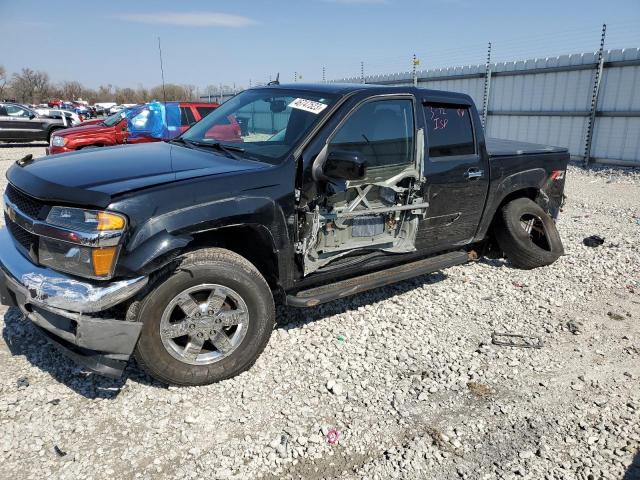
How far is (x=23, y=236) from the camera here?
2963 millimetres

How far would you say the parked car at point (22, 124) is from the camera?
1688 cm

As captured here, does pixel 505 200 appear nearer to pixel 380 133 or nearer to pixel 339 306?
pixel 380 133

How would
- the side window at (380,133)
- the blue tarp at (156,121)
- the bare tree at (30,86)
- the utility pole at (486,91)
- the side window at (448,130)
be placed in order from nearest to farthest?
the side window at (380,133) → the side window at (448,130) → the blue tarp at (156,121) → the utility pole at (486,91) → the bare tree at (30,86)

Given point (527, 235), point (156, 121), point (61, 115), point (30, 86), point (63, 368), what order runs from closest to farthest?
point (63, 368) → point (527, 235) → point (156, 121) → point (61, 115) → point (30, 86)

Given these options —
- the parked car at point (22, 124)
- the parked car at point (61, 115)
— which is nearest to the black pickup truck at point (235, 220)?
the parked car at point (22, 124)

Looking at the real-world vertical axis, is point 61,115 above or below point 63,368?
above

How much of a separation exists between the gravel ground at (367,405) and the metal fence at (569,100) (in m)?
9.58

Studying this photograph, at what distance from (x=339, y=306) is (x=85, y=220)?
2315mm

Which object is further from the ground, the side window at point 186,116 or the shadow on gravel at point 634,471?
the side window at point 186,116

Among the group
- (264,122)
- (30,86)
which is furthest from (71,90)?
(264,122)

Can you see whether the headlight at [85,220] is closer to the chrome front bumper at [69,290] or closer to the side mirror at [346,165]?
the chrome front bumper at [69,290]

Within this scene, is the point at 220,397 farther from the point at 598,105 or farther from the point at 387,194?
the point at 598,105

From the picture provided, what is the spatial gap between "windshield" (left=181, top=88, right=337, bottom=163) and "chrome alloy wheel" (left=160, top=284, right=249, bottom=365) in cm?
98

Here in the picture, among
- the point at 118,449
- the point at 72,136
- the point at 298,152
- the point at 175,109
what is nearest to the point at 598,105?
the point at 175,109
